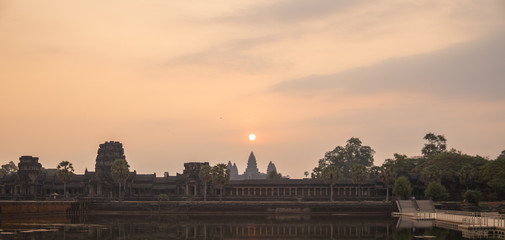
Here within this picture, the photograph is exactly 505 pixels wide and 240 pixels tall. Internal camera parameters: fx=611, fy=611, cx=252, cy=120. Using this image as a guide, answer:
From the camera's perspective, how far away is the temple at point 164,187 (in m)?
139

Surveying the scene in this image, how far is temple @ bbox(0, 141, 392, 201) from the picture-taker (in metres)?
139

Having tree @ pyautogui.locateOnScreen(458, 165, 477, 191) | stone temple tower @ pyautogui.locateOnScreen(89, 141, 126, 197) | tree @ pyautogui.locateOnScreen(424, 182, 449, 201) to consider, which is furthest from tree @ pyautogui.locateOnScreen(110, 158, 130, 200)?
tree @ pyautogui.locateOnScreen(458, 165, 477, 191)

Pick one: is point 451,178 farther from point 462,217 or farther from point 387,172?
point 462,217

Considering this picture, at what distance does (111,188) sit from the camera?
482 ft

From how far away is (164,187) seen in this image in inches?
5797

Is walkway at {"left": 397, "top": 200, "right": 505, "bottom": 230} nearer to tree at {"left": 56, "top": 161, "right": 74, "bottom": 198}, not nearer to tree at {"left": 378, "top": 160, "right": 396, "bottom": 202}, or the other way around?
tree at {"left": 378, "top": 160, "right": 396, "bottom": 202}

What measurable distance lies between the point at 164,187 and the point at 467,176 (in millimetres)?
69083

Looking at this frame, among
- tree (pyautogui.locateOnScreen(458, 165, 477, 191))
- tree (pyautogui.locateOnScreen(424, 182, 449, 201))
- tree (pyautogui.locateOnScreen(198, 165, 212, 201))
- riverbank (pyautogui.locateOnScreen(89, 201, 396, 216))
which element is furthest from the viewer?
tree (pyautogui.locateOnScreen(198, 165, 212, 201))

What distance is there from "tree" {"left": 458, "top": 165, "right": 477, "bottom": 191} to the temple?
19.2 meters

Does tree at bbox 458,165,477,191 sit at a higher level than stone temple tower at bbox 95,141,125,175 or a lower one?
lower

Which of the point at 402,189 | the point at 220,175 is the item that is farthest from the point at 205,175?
the point at 402,189

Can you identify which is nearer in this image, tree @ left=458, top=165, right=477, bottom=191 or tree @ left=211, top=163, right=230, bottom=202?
tree @ left=458, top=165, right=477, bottom=191

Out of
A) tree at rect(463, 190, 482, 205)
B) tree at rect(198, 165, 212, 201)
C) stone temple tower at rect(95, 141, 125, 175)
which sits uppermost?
stone temple tower at rect(95, 141, 125, 175)

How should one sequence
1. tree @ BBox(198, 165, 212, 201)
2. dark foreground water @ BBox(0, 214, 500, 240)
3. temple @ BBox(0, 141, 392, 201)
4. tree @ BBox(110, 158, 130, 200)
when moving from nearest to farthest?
dark foreground water @ BBox(0, 214, 500, 240) → tree @ BBox(198, 165, 212, 201) → tree @ BBox(110, 158, 130, 200) → temple @ BBox(0, 141, 392, 201)
